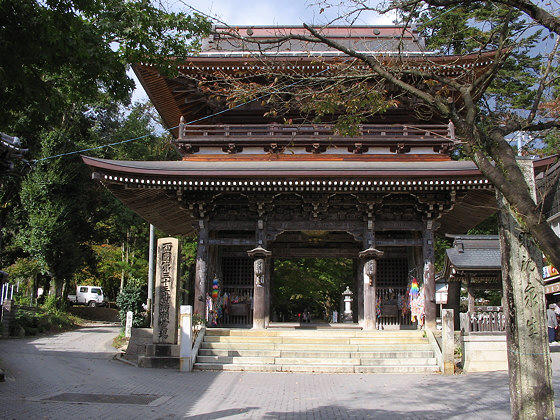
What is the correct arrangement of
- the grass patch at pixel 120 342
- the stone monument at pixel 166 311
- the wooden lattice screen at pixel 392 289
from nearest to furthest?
the stone monument at pixel 166 311 < the wooden lattice screen at pixel 392 289 < the grass patch at pixel 120 342

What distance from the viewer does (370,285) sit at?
50.6 feet

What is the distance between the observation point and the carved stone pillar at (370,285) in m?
15.2

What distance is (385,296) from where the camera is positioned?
18.3 meters

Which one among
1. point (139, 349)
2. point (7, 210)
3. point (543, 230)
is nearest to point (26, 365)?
point (139, 349)

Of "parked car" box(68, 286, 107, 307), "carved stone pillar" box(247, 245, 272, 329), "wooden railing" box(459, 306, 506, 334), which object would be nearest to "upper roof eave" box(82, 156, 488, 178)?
"carved stone pillar" box(247, 245, 272, 329)

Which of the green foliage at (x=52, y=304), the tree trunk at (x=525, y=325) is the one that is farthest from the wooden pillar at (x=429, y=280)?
the green foliage at (x=52, y=304)

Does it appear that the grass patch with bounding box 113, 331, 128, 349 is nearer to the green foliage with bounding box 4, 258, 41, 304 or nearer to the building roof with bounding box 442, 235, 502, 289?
the green foliage with bounding box 4, 258, 41, 304

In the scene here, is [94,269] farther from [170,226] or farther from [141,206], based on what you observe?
[141,206]

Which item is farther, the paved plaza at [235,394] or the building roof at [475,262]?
the building roof at [475,262]

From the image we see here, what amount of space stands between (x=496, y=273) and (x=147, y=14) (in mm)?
15557

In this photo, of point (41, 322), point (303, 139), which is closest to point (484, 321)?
point (303, 139)

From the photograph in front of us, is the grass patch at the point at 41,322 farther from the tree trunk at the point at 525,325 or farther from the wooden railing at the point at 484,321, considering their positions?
the tree trunk at the point at 525,325

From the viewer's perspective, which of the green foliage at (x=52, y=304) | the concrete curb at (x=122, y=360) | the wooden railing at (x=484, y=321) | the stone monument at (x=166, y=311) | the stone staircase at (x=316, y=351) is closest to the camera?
the stone staircase at (x=316, y=351)

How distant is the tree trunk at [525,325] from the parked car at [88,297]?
1568 inches
